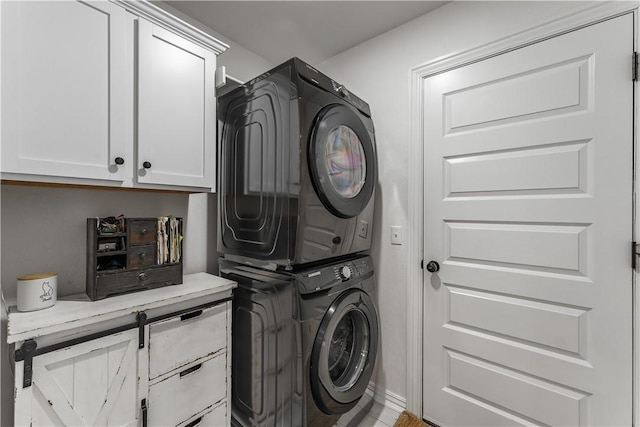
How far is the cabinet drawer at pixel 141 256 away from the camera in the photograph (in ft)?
4.25

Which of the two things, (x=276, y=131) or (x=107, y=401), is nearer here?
(x=107, y=401)

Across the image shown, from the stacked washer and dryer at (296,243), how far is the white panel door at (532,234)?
1.63 feet

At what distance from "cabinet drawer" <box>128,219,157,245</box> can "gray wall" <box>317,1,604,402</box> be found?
1420 mm

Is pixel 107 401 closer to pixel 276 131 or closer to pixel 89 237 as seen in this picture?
pixel 89 237

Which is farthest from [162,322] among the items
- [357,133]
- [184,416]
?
[357,133]

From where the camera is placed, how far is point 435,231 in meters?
1.76

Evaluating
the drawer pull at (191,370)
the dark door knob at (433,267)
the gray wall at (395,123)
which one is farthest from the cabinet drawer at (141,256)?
the dark door knob at (433,267)

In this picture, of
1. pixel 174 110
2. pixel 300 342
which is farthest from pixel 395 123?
pixel 300 342

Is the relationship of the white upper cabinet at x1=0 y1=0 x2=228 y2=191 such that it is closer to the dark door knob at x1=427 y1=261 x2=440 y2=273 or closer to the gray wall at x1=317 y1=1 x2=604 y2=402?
the gray wall at x1=317 y1=1 x2=604 y2=402

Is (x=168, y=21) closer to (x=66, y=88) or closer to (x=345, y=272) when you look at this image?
(x=66, y=88)

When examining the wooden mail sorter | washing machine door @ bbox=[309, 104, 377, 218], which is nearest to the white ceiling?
washing machine door @ bbox=[309, 104, 377, 218]

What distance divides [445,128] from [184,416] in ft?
6.96

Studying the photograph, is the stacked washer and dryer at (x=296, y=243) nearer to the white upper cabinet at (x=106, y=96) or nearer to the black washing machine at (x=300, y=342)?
the black washing machine at (x=300, y=342)

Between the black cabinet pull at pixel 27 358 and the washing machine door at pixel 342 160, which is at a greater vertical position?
the washing machine door at pixel 342 160
